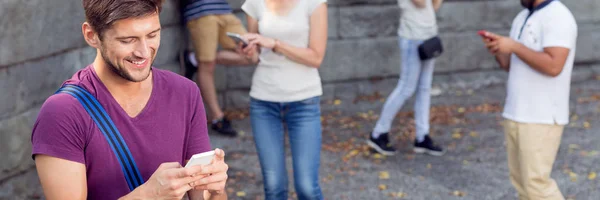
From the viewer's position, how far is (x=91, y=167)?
2465 millimetres

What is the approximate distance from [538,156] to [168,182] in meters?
2.95

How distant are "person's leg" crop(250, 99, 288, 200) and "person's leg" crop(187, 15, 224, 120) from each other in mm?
2955

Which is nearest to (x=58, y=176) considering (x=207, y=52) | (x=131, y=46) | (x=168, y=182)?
(x=168, y=182)

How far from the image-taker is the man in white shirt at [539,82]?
4594 mm

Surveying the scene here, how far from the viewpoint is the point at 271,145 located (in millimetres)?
4742

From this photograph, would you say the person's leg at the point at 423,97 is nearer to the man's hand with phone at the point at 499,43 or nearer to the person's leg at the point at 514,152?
the person's leg at the point at 514,152

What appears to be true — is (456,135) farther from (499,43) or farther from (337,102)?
(499,43)

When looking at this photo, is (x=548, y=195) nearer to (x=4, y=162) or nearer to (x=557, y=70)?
(x=557, y=70)

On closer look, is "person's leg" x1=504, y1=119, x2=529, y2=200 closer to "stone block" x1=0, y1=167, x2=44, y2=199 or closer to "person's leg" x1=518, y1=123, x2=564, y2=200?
"person's leg" x1=518, y1=123, x2=564, y2=200

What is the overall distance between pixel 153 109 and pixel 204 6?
508 cm

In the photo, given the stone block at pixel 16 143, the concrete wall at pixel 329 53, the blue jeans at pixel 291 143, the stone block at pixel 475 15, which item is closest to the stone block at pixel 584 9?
the concrete wall at pixel 329 53

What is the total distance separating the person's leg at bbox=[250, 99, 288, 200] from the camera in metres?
4.74

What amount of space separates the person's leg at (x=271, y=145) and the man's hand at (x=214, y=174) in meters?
2.19

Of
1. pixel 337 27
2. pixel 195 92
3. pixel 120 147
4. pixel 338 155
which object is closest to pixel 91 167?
pixel 120 147
